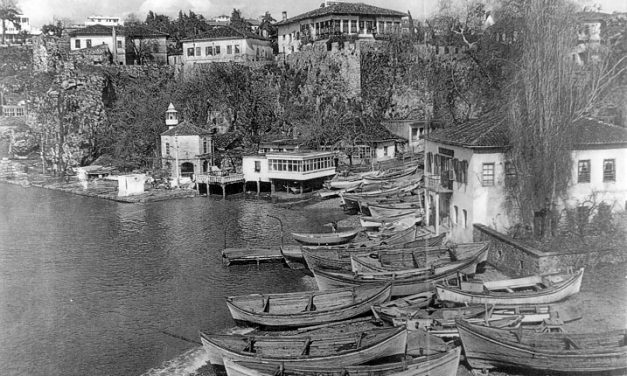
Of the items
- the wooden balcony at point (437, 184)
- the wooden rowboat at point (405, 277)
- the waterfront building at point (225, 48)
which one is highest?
the waterfront building at point (225, 48)

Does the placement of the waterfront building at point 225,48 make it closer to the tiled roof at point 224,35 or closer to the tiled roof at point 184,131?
the tiled roof at point 224,35

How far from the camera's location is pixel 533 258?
24484 mm

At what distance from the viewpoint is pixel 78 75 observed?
7681cm

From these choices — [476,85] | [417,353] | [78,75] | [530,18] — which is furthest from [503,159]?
[78,75]

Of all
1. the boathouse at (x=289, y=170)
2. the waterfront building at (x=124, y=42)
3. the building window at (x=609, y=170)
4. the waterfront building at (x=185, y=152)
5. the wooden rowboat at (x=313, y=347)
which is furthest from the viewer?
the waterfront building at (x=124, y=42)

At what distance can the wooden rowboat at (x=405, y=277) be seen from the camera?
2484 centimetres

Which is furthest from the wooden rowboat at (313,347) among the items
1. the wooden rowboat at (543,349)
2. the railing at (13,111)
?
the railing at (13,111)

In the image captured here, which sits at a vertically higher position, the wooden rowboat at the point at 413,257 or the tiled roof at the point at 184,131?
the tiled roof at the point at 184,131

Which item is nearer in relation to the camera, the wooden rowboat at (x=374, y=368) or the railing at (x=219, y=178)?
the wooden rowboat at (x=374, y=368)

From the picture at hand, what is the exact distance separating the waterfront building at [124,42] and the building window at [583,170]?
2713 inches

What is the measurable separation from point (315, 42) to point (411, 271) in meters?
50.2

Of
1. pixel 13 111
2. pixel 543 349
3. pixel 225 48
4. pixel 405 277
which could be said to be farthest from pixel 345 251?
pixel 13 111

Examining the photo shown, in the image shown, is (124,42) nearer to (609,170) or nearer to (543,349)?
(609,170)

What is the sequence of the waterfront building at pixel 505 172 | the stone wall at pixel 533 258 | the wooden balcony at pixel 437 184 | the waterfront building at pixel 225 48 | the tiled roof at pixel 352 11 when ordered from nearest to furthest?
the stone wall at pixel 533 258 → the waterfront building at pixel 505 172 → the wooden balcony at pixel 437 184 → the tiled roof at pixel 352 11 → the waterfront building at pixel 225 48
